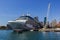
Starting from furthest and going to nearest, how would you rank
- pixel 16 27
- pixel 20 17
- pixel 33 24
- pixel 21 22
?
pixel 33 24 < pixel 20 17 < pixel 21 22 < pixel 16 27

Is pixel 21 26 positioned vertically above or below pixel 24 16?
below

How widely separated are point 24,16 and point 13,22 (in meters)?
20.1

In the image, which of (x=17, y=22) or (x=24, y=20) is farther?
(x=24, y=20)

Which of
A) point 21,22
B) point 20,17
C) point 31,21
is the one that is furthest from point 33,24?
point 21,22

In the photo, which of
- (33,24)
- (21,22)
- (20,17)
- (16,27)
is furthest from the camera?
(33,24)

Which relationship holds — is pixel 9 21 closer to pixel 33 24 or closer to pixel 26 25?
pixel 26 25

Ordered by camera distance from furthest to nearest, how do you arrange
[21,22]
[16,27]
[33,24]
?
[33,24] → [21,22] → [16,27]

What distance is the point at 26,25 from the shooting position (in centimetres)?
10550

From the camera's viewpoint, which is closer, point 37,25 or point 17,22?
point 17,22

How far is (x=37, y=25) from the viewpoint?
127375 mm

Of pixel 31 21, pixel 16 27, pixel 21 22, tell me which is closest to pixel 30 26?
pixel 31 21

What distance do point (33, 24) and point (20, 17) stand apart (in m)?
13.2

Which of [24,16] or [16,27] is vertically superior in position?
[24,16]

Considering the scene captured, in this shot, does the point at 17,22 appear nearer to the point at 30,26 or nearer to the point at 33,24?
the point at 30,26
